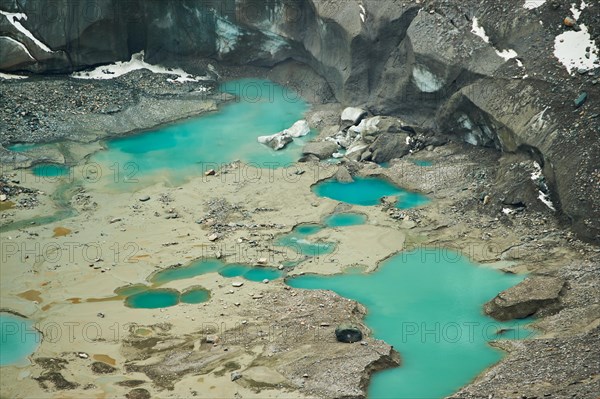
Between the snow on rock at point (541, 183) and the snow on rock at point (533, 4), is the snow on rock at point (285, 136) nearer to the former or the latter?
the snow on rock at point (533, 4)

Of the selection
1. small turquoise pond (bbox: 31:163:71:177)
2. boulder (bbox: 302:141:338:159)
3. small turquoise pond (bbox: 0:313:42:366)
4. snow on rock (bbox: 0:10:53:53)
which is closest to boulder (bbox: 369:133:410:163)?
boulder (bbox: 302:141:338:159)

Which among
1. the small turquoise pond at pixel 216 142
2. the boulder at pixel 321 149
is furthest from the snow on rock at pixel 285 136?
the boulder at pixel 321 149

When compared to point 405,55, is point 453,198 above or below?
below

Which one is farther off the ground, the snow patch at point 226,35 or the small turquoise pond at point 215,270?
the snow patch at point 226,35

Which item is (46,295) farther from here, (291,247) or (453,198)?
(453,198)

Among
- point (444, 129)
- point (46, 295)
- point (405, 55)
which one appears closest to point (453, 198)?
point (444, 129)

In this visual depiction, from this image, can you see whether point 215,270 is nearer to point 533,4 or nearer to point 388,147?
point 388,147

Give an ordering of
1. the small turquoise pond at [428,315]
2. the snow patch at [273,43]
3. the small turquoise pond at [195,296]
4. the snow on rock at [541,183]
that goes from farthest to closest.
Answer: the snow patch at [273,43] → the snow on rock at [541,183] → the small turquoise pond at [195,296] → the small turquoise pond at [428,315]

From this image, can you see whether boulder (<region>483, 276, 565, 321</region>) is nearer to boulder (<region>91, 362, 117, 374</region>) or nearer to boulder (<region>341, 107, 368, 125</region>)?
boulder (<region>91, 362, 117, 374</region>)
